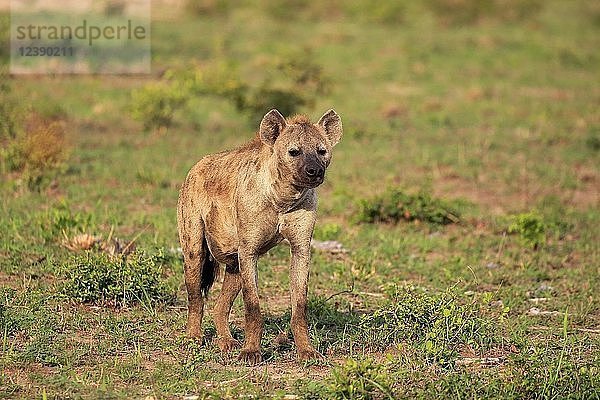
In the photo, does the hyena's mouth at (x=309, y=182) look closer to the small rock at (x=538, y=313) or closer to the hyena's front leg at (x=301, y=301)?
the hyena's front leg at (x=301, y=301)

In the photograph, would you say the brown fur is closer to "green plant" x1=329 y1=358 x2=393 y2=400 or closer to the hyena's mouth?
the hyena's mouth

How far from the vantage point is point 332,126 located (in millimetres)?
5914

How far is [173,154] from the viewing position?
39.9 ft

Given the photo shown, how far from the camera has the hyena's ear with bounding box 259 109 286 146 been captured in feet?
19.0

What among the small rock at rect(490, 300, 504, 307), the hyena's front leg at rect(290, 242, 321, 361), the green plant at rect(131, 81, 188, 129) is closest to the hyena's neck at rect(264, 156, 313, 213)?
the hyena's front leg at rect(290, 242, 321, 361)

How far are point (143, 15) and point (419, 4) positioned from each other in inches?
288

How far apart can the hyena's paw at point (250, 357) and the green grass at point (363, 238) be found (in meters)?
0.07

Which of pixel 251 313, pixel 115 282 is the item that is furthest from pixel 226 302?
pixel 115 282

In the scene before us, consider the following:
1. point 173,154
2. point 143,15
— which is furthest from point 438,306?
point 143,15

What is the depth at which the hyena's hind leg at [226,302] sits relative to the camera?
624 cm

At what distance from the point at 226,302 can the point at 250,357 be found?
0.58 meters

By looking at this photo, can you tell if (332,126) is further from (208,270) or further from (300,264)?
(208,270)

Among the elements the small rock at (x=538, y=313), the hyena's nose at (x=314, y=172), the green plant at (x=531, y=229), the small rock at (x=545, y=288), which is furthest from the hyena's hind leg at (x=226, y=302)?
the green plant at (x=531, y=229)

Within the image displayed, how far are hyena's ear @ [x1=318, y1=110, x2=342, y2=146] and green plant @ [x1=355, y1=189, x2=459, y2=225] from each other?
12.1 feet
